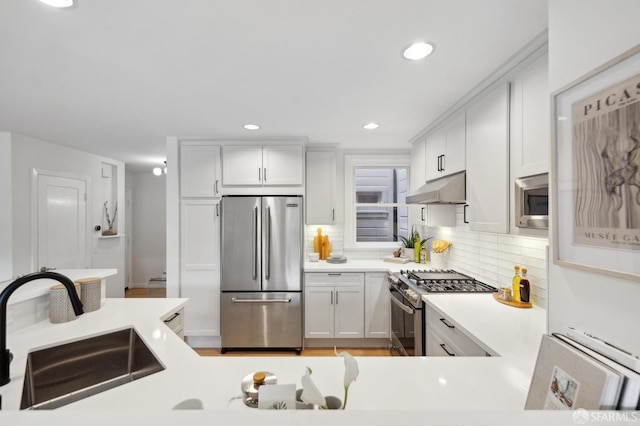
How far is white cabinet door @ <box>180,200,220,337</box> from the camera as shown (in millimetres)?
3170

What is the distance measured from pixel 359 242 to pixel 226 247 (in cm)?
179

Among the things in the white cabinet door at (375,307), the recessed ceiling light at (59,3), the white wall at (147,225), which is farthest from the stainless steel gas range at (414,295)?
the white wall at (147,225)

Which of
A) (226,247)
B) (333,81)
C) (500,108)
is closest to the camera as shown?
(500,108)

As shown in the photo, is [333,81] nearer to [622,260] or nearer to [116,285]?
[622,260]

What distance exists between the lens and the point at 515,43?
143 centimetres

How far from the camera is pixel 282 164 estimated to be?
3.21 m

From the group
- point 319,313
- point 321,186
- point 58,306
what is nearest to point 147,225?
point 321,186

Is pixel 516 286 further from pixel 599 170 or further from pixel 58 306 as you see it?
pixel 58 306

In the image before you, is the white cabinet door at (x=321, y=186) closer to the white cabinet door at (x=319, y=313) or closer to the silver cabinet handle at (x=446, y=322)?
the white cabinet door at (x=319, y=313)

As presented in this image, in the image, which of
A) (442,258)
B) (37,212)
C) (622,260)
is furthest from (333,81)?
(37,212)

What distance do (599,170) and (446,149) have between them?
5.65ft

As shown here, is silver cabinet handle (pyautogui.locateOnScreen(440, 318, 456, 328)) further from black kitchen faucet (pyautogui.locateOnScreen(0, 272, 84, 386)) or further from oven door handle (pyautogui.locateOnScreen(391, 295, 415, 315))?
black kitchen faucet (pyautogui.locateOnScreen(0, 272, 84, 386))

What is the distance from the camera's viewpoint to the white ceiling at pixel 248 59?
1.22 metres

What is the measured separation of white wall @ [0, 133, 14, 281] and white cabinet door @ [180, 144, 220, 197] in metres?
1.85
